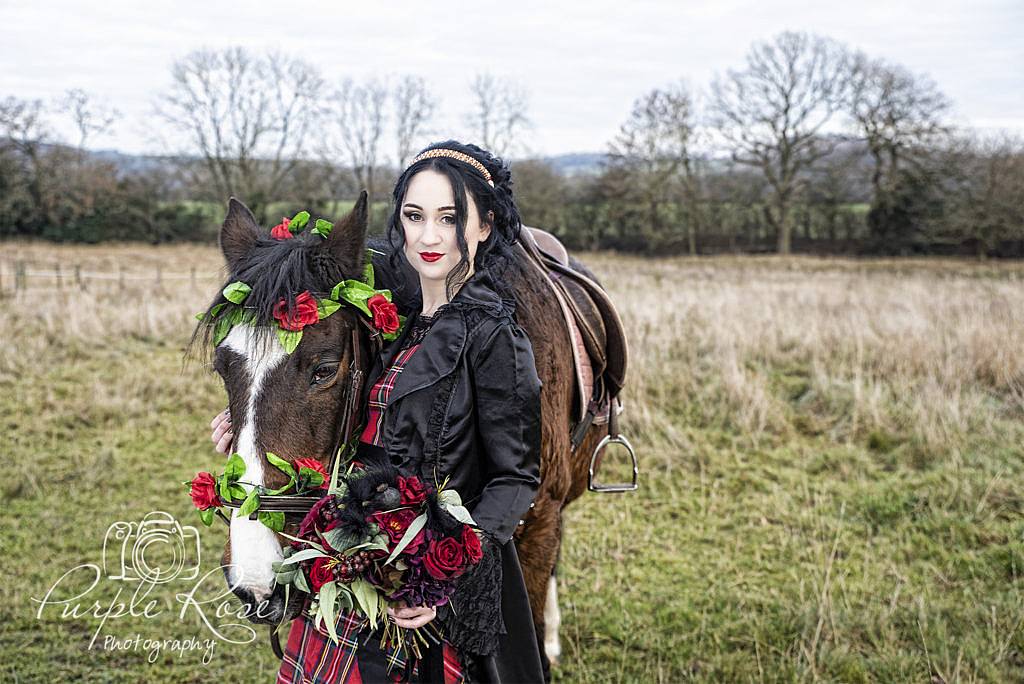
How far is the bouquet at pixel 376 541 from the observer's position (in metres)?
1.68

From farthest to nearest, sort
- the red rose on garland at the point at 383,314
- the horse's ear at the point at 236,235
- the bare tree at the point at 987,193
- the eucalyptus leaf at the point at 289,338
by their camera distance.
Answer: the bare tree at the point at 987,193 → the horse's ear at the point at 236,235 → the red rose on garland at the point at 383,314 → the eucalyptus leaf at the point at 289,338

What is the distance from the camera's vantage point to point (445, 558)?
5.38 ft

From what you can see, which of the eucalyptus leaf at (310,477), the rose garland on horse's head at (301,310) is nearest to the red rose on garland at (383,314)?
the rose garland on horse's head at (301,310)

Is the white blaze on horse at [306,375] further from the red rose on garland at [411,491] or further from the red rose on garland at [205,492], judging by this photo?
the red rose on garland at [411,491]

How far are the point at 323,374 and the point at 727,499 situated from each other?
4.55m

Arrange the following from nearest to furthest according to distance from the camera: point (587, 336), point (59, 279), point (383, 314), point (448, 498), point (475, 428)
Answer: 1. point (448, 498)
2. point (475, 428)
3. point (383, 314)
4. point (587, 336)
5. point (59, 279)

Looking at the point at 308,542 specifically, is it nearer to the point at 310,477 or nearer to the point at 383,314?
the point at 310,477

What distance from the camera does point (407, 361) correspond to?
1.87 meters

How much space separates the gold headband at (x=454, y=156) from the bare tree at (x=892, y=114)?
30228 mm

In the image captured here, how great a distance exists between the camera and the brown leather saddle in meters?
2.94

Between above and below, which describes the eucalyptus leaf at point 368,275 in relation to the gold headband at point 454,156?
below

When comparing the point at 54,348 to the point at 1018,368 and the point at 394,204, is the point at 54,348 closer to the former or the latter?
the point at 394,204

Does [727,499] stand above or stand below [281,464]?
below

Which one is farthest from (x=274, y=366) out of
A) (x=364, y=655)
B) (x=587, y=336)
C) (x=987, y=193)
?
(x=987, y=193)
